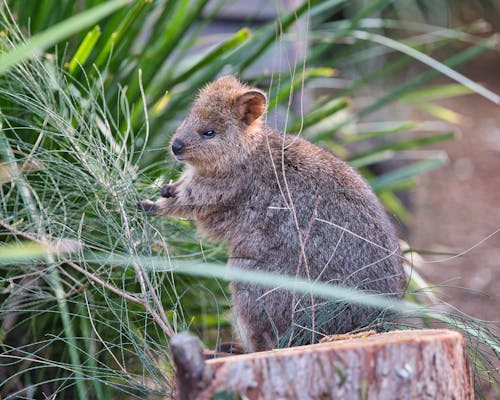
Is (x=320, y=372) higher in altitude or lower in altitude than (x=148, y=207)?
lower

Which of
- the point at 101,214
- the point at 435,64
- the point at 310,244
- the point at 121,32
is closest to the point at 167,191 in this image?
the point at 101,214

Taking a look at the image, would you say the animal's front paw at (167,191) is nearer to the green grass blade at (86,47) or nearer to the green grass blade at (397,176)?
the green grass blade at (86,47)

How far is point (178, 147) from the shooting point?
2.87 meters

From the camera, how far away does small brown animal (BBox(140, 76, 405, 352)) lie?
8.66 feet

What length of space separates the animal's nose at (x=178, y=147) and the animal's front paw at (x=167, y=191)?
142mm

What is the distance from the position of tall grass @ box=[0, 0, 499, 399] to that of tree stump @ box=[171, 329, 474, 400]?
16 cm

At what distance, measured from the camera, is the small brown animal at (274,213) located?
8.66ft

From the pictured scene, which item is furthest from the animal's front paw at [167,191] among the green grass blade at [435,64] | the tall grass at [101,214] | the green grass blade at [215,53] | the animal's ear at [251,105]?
the green grass blade at [435,64]

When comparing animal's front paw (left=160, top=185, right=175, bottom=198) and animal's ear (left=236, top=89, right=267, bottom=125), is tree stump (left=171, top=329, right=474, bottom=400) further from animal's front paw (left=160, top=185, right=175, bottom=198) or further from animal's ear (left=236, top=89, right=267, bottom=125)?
animal's ear (left=236, top=89, right=267, bottom=125)

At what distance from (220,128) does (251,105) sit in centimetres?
14

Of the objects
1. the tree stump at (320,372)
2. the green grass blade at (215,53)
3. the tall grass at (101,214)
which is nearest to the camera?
the tree stump at (320,372)

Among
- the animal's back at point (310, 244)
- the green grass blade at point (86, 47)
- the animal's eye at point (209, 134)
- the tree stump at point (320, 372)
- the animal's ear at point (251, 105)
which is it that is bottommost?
the tree stump at point (320, 372)

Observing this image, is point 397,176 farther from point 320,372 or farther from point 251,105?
point 320,372

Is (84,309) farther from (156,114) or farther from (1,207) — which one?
(156,114)
